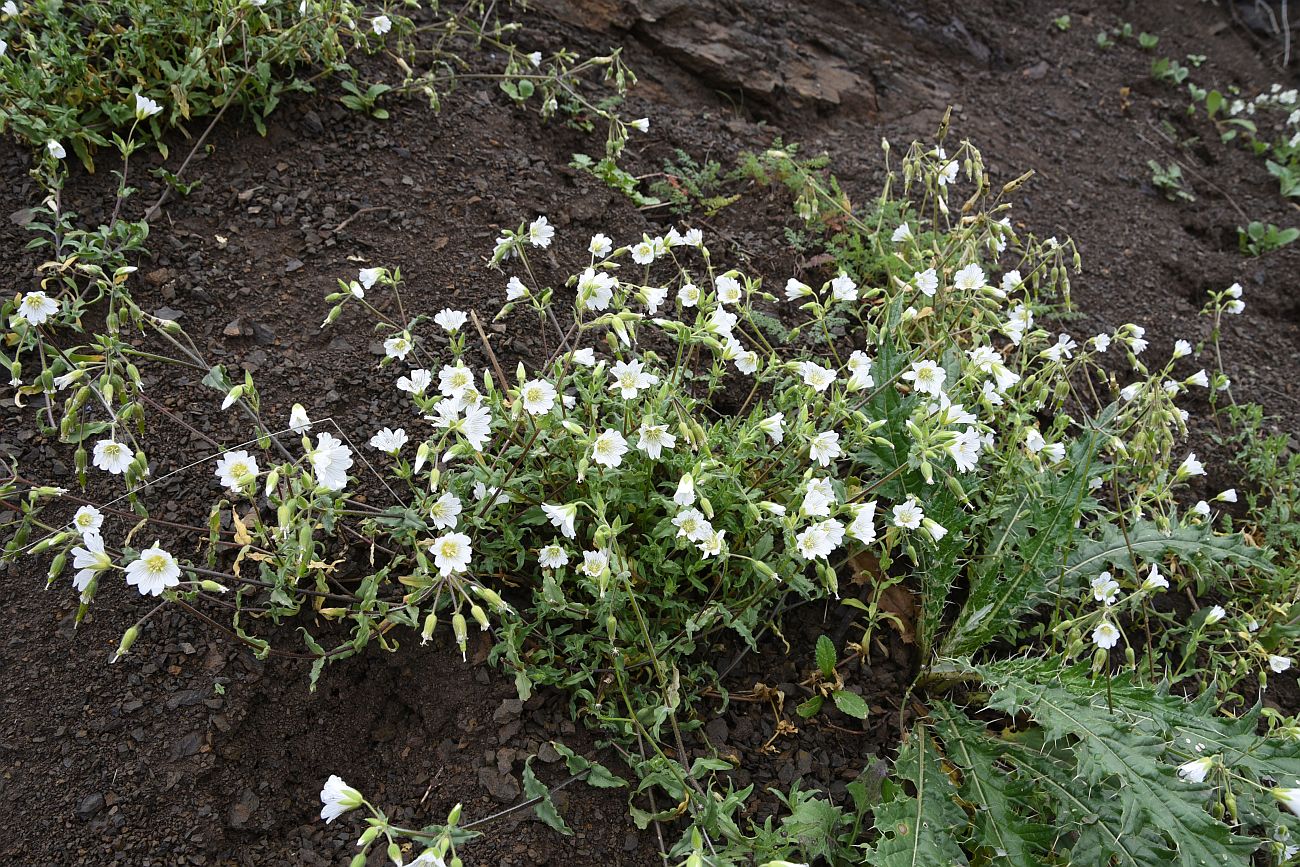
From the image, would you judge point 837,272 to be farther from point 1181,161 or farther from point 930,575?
point 1181,161

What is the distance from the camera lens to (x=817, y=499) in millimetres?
2229

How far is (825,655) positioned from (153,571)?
5.58ft

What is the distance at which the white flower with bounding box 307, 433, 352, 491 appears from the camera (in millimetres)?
2065

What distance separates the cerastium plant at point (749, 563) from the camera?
2.13 m

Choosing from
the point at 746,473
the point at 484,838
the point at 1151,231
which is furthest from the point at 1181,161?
the point at 484,838

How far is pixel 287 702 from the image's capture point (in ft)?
7.50

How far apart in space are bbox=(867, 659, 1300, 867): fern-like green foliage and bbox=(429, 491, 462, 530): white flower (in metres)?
1.27

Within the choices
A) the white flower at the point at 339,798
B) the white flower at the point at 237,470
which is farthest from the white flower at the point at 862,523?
the white flower at the point at 237,470

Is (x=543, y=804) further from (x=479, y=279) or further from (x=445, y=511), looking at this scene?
(x=479, y=279)

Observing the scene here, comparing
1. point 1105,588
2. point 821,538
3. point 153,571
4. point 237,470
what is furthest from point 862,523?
point 153,571

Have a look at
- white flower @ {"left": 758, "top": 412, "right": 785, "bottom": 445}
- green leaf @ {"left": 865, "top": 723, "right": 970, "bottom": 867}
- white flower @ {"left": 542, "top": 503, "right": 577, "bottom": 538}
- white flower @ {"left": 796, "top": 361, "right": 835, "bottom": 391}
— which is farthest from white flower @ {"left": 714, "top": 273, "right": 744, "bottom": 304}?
green leaf @ {"left": 865, "top": 723, "right": 970, "bottom": 867}

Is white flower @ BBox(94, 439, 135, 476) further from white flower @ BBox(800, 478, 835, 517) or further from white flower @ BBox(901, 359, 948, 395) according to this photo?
white flower @ BBox(901, 359, 948, 395)

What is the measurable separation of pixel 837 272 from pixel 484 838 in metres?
2.51

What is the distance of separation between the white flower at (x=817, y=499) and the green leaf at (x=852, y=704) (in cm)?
55
